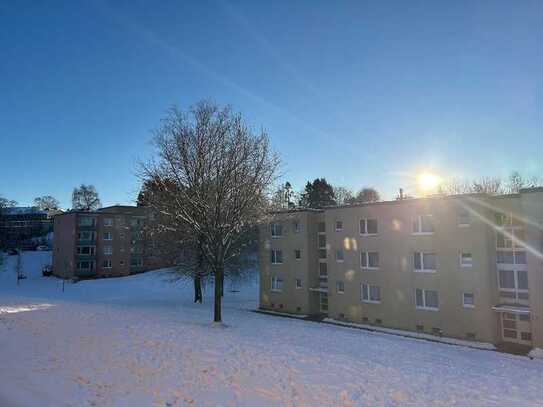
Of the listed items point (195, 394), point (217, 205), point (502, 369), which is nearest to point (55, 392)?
point (195, 394)

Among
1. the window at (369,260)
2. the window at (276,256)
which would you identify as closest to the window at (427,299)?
the window at (369,260)

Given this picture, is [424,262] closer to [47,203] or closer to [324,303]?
[324,303]

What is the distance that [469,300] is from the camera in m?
25.2

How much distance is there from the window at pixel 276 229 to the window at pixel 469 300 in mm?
17444

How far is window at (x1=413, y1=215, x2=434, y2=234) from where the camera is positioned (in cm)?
2736

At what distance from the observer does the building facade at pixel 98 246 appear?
194 ft

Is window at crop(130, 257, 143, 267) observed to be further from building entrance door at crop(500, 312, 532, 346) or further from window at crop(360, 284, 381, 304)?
building entrance door at crop(500, 312, 532, 346)

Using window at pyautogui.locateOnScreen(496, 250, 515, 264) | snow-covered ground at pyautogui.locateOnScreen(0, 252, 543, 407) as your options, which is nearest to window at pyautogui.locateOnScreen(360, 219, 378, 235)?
window at pyautogui.locateOnScreen(496, 250, 515, 264)

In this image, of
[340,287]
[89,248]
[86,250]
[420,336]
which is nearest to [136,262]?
[89,248]

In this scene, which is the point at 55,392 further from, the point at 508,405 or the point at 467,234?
the point at 467,234

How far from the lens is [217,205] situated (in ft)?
72.5

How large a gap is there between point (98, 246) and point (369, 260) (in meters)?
46.4

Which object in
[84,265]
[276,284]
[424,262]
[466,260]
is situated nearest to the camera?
[466,260]

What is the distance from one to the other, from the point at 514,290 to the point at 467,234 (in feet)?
14.6
